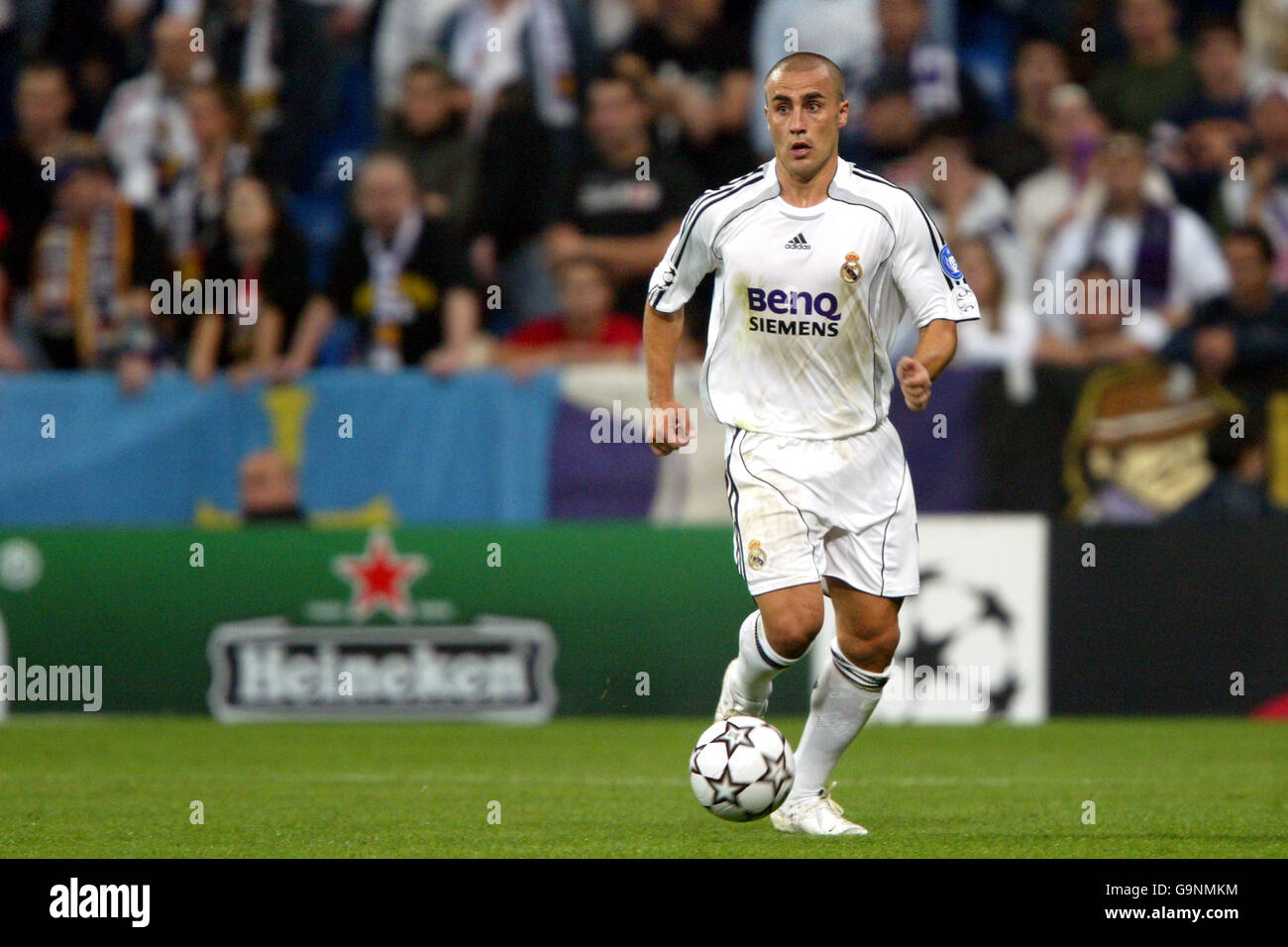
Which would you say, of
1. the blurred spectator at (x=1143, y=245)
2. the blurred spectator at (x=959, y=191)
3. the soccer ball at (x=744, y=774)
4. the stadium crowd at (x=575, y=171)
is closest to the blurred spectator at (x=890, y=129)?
the stadium crowd at (x=575, y=171)

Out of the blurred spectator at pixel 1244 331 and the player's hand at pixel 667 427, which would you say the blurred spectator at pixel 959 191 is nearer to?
the blurred spectator at pixel 1244 331

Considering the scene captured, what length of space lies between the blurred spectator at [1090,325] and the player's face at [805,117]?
559 cm

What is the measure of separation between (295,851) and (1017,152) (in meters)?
8.87

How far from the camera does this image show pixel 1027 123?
14.6 metres

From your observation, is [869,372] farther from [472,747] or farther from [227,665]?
[227,665]

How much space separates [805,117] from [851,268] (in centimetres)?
52

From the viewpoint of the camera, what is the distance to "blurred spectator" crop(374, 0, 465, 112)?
15062 millimetres

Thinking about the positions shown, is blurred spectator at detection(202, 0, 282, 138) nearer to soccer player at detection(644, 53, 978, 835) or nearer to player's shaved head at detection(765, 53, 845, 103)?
soccer player at detection(644, 53, 978, 835)

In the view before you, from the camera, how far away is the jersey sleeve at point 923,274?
7391mm

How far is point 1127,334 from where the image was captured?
1291 cm

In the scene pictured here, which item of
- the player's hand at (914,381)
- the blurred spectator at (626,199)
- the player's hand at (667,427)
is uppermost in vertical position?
the blurred spectator at (626,199)

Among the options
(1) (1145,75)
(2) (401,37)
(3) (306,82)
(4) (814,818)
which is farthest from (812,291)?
(3) (306,82)
